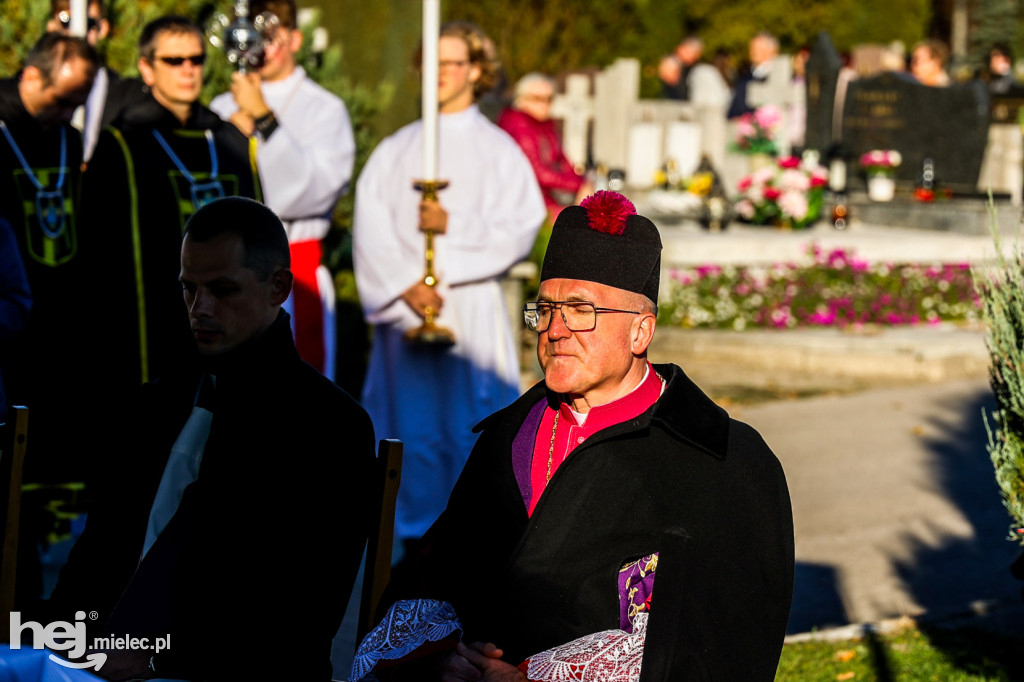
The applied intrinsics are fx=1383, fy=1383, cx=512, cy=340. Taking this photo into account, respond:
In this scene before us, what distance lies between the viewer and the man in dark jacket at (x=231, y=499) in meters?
3.04

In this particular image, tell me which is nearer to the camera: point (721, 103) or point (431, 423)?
point (431, 423)

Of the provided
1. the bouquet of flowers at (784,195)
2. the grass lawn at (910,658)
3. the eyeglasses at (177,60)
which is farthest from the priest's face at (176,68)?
the bouquet of flowers at (784,195)

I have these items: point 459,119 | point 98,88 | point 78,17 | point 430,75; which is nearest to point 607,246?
point 430,75

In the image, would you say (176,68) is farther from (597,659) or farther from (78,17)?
(597,659)

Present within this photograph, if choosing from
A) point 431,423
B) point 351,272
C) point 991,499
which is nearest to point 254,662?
point 431,423

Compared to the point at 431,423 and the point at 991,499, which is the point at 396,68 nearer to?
the point at 431,423

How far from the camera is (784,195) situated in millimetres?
13742

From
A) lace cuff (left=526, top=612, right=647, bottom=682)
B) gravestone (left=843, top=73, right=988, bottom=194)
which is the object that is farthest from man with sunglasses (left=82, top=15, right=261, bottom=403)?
gravestone (left=843, top=73, right=988, bottom=194)

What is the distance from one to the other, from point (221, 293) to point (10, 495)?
757 mm

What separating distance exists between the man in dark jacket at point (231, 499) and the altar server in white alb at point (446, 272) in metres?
3.00

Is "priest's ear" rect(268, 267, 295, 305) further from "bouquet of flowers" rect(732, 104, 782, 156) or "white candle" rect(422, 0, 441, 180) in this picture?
"bouquet of flowers" rect(732, 104, 782, 156)

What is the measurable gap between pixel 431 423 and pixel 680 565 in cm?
365

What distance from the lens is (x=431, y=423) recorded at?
254 inches

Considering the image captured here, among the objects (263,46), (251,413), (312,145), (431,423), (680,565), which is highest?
(263,46)
